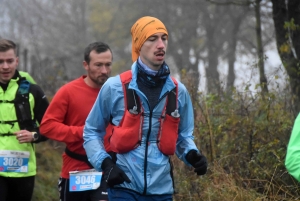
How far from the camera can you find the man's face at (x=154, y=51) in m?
4.53

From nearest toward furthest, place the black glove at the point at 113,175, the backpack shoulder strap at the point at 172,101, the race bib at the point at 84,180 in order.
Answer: the black glove at the point at 113,175
the backpack shoulder strap at the point at 172,101
the race bib at the point at 84,180

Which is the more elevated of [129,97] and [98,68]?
[98,68]

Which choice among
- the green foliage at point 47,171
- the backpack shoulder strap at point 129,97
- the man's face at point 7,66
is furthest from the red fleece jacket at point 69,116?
the green foliage at point 47,171

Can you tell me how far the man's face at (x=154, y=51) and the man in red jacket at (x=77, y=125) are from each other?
61.8 inches

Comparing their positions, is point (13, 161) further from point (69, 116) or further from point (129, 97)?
point (129, 97)

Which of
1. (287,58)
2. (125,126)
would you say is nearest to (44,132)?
(125,126)

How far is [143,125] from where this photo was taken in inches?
175

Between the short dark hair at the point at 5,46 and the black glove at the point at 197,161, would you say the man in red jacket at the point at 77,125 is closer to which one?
the short dark hair at the point at 5,46

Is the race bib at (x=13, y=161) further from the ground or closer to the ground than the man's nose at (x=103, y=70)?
closer to the ground

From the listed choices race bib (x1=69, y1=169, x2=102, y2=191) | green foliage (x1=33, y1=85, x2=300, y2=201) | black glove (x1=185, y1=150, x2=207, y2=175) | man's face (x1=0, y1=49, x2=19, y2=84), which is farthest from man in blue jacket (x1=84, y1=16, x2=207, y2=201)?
green foliage (x1=33, y1=85, x2=300, y2=201)

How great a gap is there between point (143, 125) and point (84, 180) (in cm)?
170

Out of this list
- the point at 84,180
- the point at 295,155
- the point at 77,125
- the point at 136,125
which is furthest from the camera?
the point at 77,125

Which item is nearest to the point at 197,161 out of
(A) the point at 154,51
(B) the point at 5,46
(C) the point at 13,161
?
(A) the point at 154,51

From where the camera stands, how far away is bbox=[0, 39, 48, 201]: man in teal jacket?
6.15 m
